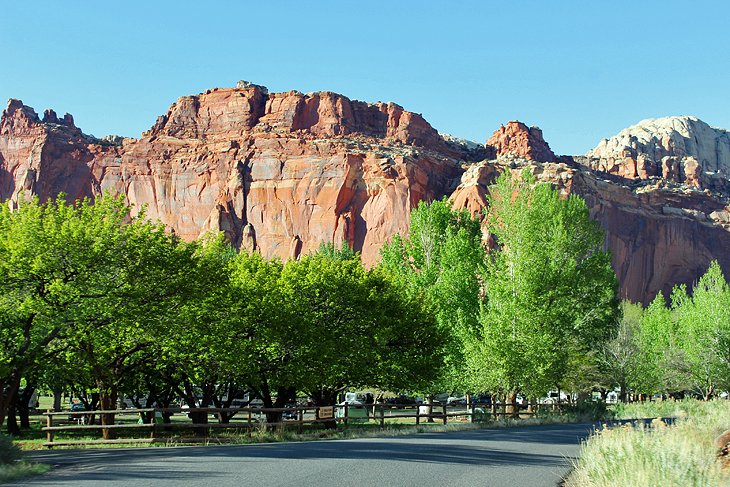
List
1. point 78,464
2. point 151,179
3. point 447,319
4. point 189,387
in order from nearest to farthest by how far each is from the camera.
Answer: point 78,464 → point 189,387 → point 447,319 → point 151,179

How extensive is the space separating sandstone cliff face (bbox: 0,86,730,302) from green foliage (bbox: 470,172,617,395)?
6343 centimetres

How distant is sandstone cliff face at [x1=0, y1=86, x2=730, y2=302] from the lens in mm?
119125

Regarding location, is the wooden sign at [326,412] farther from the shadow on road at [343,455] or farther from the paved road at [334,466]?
the paved road at [334,466]

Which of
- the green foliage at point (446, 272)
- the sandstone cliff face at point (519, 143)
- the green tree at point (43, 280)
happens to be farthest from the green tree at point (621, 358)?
the sandstone cliff face at point (519, 143)

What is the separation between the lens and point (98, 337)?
88.2 ft

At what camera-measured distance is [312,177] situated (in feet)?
404

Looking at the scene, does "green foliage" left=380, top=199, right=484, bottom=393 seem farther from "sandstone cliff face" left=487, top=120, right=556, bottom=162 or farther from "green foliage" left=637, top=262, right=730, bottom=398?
"sandstone cliff face" left=487, top=120, right=556, bottom=162

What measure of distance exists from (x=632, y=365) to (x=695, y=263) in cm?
8447

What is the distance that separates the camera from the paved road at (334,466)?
13.4 metres

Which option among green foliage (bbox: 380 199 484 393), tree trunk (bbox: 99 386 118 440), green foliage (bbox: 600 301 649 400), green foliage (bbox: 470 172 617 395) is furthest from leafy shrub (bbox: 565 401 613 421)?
tree trunk (bbox: 99 386 118 440)

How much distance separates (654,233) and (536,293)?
103 m

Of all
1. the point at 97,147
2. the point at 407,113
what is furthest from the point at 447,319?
the point at 97,147

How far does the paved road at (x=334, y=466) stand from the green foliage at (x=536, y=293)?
15.4 meters

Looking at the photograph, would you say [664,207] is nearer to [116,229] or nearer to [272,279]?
[272,279]
